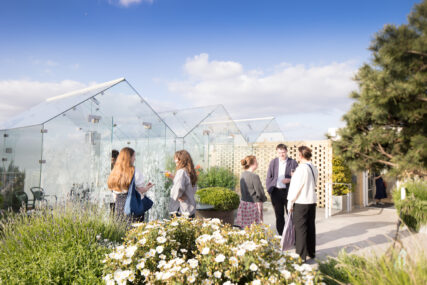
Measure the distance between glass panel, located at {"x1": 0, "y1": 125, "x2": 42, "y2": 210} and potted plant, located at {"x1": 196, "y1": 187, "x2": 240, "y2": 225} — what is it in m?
2.85

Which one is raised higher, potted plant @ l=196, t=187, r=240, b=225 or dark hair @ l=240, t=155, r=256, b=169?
dark hair @ l=240, t=155, r=256, b=169

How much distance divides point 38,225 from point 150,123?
3.52 meters

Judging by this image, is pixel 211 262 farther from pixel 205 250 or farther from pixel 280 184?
pixel 280 184

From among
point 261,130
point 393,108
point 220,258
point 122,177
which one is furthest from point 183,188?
point 261,130

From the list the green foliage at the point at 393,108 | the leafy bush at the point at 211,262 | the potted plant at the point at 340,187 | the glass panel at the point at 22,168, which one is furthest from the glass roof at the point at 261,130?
the leafy bush at the point at 211,262

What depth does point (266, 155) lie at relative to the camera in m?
11.1

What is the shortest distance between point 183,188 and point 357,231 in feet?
14.8

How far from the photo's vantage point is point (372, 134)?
9.68 ft

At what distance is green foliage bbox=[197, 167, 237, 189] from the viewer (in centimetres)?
772

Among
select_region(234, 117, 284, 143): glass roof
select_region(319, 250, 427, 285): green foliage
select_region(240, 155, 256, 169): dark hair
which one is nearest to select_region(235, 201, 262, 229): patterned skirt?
select_region(240, 155, 256, 169): dark hair

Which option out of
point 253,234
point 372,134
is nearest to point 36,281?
point 253,234

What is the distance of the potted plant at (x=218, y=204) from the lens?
18.1 ft

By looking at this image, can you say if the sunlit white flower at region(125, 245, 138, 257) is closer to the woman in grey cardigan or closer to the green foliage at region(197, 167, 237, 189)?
the woman in grey cardigan

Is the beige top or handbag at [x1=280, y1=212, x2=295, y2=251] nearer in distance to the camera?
the beige top
